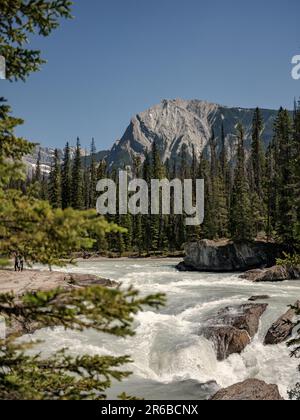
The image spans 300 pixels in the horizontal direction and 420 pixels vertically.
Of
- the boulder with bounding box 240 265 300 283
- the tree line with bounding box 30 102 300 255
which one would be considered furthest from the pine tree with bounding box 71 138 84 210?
the boulder with bounding box 240 265 300 283

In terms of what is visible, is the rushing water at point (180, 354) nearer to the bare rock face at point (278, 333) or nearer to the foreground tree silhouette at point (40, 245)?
the bare rock face at point (278, 333)

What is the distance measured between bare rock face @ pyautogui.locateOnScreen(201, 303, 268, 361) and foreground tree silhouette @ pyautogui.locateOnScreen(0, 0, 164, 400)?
12.9 metres

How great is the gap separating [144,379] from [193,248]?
111ft

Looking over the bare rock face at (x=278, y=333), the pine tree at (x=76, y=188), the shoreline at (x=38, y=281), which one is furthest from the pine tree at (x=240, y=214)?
the pine tree at (x=76, y=188)

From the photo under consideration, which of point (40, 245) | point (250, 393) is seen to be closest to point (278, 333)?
point (250, 393)

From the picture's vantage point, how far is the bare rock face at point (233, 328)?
1789 cm

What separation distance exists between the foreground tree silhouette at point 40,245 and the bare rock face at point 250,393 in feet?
22.7

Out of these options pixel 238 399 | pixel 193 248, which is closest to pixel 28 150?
pixel 238 399

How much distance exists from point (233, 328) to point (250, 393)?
7078 millimetres

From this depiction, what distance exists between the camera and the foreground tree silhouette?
15.2ft

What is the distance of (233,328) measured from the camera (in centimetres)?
1867

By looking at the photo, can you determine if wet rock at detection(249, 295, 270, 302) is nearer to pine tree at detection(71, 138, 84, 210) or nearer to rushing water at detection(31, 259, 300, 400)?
rushing water at detection(31, 259, 300, 400)

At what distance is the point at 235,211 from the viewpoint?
180ft
